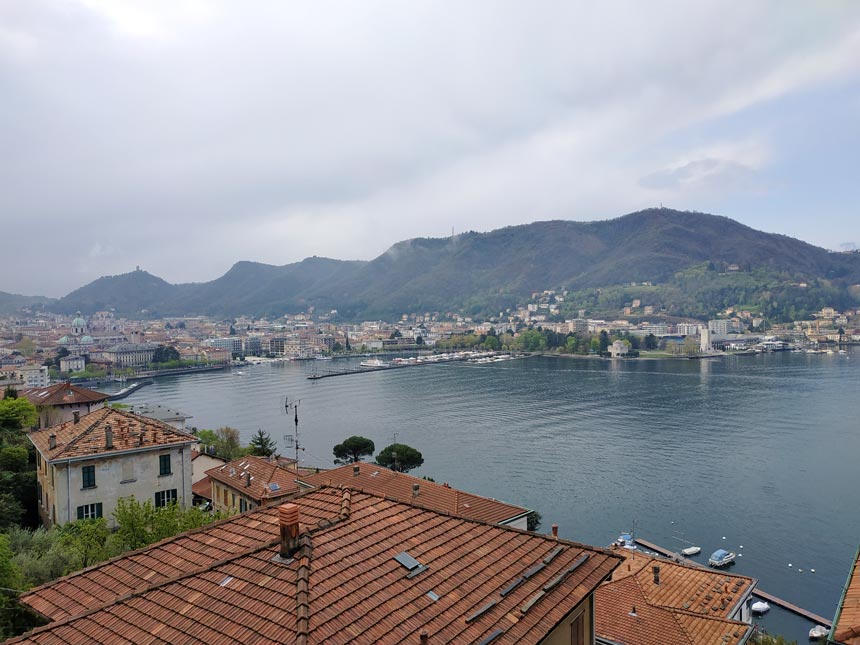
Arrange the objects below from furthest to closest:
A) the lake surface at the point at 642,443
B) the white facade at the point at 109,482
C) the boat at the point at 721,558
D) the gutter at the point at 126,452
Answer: the lake surface at the point at 642,443 < the boat at the point at 721,558 < the white facade at the point at 109,482 < the gutter at the point at 126,452

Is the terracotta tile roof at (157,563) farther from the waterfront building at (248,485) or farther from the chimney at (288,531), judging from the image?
the waterfront building at (248,485)

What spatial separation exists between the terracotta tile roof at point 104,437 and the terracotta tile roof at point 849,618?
9023 mm

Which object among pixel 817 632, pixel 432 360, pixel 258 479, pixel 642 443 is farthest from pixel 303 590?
pixel 432 360

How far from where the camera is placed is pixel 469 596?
3189 millimetres

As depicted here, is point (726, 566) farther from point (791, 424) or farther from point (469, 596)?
point (791, 424)

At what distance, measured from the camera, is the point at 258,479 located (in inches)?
500

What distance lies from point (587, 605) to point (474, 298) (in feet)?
534

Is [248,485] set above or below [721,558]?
above

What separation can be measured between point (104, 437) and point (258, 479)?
12.7ft

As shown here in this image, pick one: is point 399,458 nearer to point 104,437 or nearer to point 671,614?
point 104,437

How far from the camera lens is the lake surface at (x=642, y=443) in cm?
1606

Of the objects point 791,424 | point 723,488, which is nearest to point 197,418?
point 723,488

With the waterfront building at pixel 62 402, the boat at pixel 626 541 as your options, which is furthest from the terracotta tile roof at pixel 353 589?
the waterfront building at pixel 62 402

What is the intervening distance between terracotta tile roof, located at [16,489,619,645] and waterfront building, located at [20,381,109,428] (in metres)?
15.9
